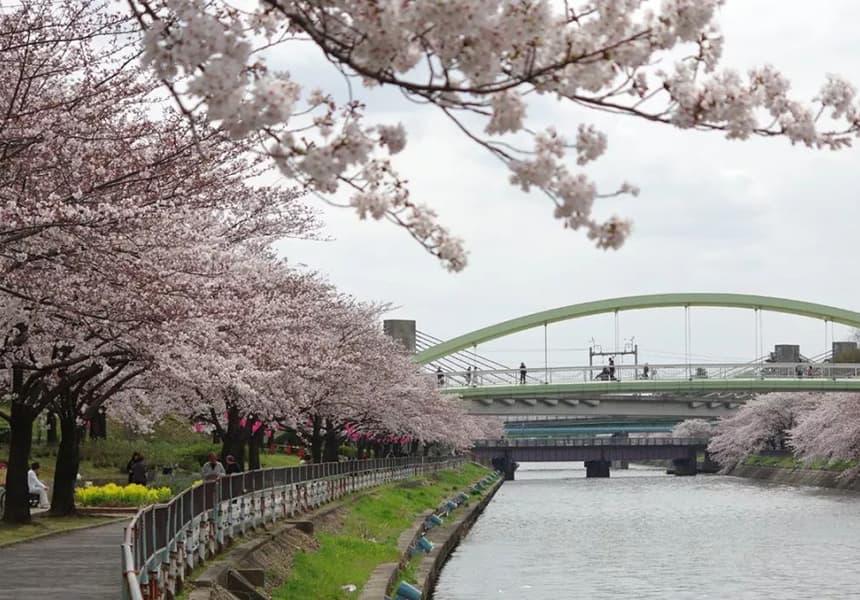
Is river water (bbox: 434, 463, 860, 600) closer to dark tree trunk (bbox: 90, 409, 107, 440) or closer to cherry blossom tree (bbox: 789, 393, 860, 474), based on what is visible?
cherry blossom tree (bbox: 789, 393, 860, 474)

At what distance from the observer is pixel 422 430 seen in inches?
3007

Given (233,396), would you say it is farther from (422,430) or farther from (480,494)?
(422,430)

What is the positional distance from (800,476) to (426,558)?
221 ft

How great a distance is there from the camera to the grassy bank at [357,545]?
70.7 ft

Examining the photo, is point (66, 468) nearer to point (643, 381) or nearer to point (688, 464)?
point (643, 381)

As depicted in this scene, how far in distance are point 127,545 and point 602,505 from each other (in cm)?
6075

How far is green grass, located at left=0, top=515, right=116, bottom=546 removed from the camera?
24.1 meters

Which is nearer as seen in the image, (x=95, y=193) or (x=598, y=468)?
(x=95, y=193)

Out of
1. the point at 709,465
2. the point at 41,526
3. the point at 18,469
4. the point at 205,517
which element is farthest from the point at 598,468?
the point at 205,517

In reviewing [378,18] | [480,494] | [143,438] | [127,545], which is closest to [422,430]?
[480,494]

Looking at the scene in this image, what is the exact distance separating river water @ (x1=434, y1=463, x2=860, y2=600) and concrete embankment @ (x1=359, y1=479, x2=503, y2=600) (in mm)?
386

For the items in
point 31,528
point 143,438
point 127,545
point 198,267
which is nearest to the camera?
point 127,545

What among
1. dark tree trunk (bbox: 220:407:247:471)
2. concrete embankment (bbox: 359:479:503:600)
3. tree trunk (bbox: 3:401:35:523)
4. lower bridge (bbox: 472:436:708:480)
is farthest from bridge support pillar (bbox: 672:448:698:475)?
tree trunk (bbox: 3:401:35:523)

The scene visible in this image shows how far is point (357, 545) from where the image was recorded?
28.1m
